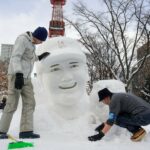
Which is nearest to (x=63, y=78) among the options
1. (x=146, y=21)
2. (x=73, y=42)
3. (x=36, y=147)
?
(x=73, y=42)

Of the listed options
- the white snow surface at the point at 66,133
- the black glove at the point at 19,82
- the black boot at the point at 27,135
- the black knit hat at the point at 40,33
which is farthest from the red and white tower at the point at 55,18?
the black glove at the point at 19,82

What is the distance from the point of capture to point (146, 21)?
60.0 feet

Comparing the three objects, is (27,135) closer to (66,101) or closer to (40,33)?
(66,101)

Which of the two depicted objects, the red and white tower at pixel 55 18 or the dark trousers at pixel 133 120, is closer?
the dark trousers at pixel 133 120

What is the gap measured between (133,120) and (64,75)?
1417 millimetres

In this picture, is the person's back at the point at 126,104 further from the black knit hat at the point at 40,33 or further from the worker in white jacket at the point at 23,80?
the black knit hat at the point at 40,33

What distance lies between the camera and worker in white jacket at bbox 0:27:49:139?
16.6 ft

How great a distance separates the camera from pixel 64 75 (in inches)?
229

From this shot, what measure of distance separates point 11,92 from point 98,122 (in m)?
1.59

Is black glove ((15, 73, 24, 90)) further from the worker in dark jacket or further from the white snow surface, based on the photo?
the worker in dark jacket

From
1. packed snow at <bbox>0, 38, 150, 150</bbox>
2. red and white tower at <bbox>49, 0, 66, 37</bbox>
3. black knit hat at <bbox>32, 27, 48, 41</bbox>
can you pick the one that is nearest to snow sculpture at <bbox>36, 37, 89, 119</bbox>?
packed snow at <bbox>0, 38, 150, 150</bbox>

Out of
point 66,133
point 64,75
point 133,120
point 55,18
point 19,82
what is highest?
point 55,18

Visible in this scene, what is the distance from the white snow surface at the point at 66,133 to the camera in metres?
4.51

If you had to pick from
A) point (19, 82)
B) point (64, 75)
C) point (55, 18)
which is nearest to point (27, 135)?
point (19, 82)
